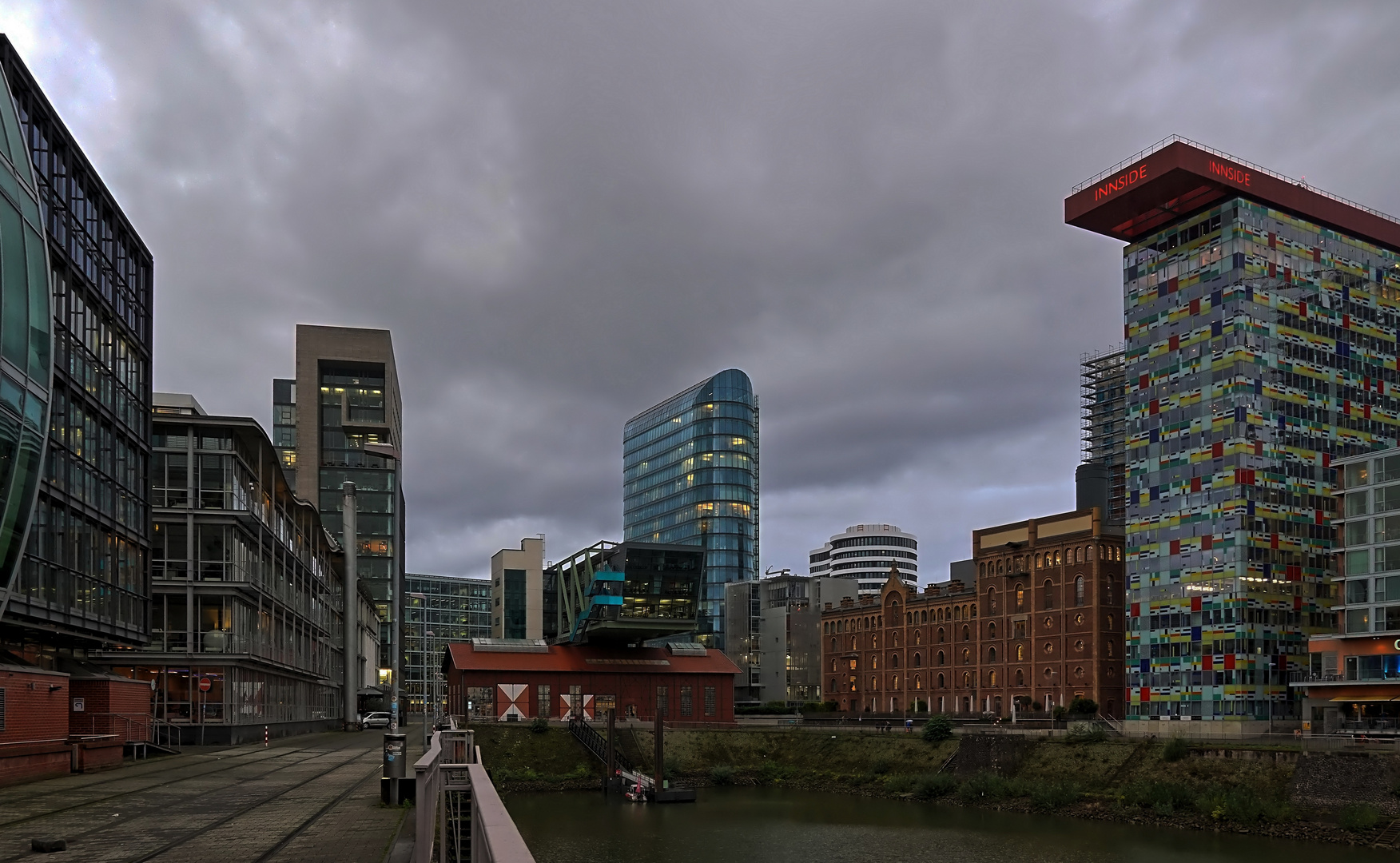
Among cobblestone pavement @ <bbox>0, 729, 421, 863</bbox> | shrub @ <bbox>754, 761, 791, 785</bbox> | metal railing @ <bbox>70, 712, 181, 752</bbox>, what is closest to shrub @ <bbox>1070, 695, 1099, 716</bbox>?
shrub @ <bbox>754, 761, 791, 785</bbox>

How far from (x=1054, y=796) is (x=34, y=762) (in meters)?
57.1

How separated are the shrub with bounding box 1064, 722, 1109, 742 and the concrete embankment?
40 cm

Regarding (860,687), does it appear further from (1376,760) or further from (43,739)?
(43,739)

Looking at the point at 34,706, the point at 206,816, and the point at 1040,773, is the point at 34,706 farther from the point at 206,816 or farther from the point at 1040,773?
the point at 1040,773

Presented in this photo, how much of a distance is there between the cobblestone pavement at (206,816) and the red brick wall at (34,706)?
159 cm

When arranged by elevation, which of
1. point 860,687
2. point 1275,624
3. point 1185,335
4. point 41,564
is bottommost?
point 860,687

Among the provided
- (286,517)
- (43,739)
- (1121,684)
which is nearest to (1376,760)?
(1121,684)

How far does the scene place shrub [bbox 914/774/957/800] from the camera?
77.3m

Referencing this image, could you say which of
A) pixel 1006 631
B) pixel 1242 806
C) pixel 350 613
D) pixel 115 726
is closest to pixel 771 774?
pixel 1006 631

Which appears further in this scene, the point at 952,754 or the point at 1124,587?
the point at 1124,587

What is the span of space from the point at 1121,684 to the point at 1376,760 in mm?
44590

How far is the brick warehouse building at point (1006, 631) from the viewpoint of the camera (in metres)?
104

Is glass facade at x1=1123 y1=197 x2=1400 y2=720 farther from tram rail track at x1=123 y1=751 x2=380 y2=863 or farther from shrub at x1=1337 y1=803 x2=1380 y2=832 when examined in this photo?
tram rail track at x1=123 y1=751 x2=380 y2=863

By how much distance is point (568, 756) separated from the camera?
87.9 m
